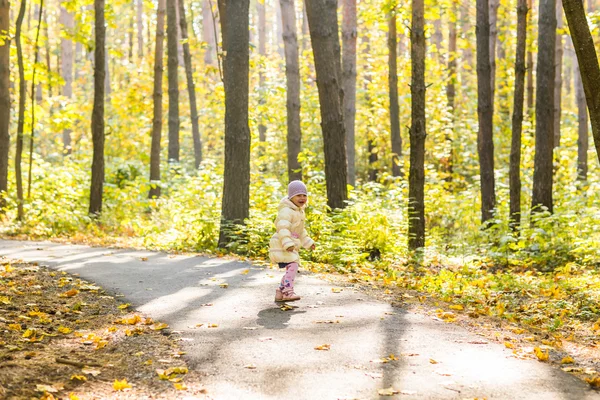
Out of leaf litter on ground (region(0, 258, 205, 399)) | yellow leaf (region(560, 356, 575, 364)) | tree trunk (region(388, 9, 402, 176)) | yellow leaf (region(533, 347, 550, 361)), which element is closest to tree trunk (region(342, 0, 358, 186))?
tree trunk (region(388, 9, 402, 176))

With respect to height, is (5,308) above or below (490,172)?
below

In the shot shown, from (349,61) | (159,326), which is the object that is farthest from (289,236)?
(349,61)

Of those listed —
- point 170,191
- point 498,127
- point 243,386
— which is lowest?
point 243,386

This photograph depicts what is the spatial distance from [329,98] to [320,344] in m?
7.97

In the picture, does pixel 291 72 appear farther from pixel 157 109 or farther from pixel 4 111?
pixel 4 111

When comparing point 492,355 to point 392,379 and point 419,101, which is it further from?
point 419,101

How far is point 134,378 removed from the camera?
5086mm

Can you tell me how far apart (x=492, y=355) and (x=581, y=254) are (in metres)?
7.27

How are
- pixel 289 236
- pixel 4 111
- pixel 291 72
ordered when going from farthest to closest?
pixel 4 111, pixel 291 72, pixel 289 236

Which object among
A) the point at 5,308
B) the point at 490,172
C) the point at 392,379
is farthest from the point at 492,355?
the point at 490,172

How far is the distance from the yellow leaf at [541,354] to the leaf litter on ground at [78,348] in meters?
2.88

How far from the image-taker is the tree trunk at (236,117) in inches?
512

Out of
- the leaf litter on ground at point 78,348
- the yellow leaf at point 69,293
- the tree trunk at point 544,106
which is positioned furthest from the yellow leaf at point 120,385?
the tree trunk at point 544,106

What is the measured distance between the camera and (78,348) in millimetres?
5852
